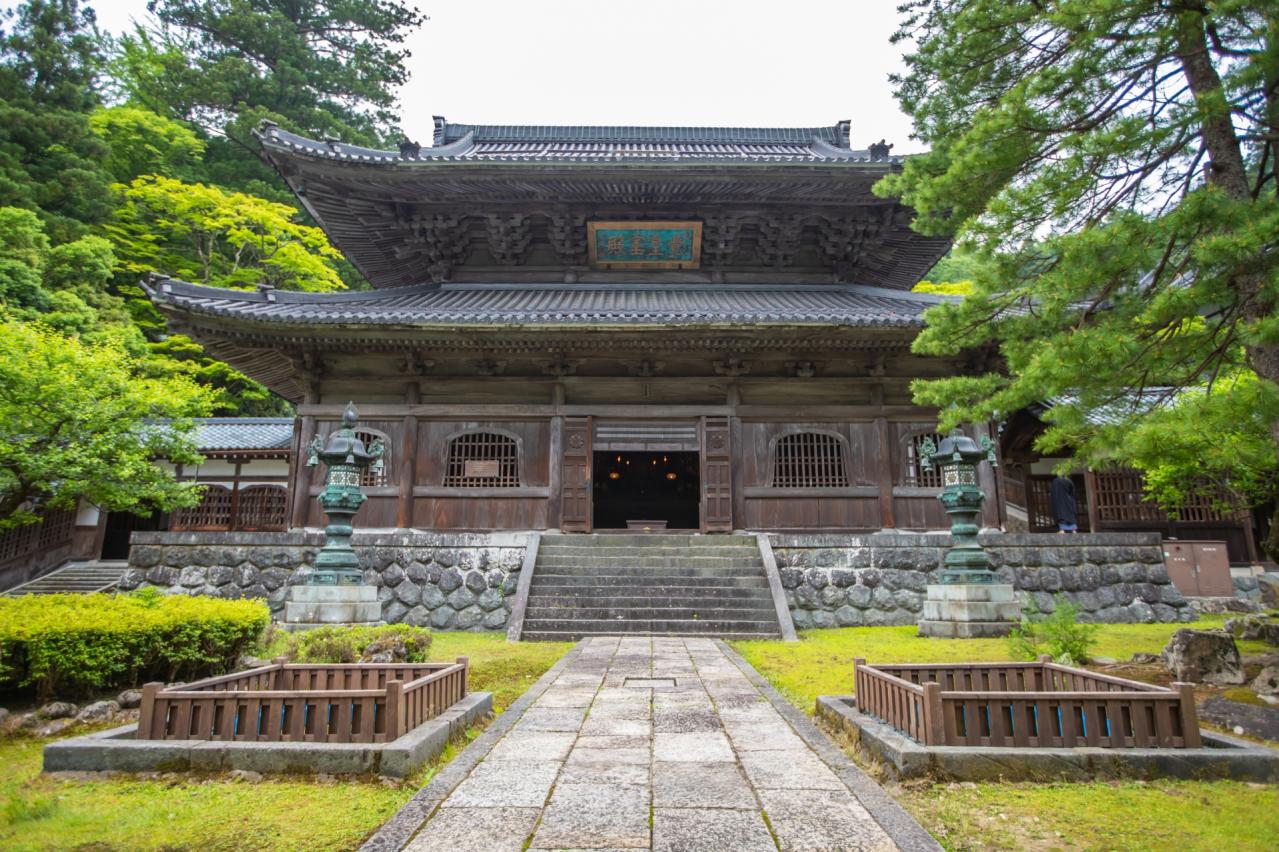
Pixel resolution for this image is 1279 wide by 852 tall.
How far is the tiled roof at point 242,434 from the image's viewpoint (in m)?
19.6

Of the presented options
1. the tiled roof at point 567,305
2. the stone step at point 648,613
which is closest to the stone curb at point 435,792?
the stone step at point 648,613

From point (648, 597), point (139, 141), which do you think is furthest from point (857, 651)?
point (139, 141)

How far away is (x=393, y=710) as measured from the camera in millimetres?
4020

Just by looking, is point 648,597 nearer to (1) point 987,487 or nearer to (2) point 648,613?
(2) point 648,613

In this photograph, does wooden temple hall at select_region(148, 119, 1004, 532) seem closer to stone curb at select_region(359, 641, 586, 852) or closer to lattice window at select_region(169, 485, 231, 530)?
lattice window at select_region(169, 485, 231, 530)

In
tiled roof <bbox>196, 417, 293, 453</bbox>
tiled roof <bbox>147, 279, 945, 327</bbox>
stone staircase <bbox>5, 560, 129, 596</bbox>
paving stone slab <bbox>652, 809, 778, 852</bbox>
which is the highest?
tiled roof <bbox>147, 279, 945, 327</bbox>

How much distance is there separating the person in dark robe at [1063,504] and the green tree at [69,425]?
65.6 feet

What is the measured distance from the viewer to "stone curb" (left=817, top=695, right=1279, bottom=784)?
3746 millimetres

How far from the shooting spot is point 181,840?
3.04 metres

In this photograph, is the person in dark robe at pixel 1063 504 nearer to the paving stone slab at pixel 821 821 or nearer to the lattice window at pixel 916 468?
the lattice window at pixel 916 468

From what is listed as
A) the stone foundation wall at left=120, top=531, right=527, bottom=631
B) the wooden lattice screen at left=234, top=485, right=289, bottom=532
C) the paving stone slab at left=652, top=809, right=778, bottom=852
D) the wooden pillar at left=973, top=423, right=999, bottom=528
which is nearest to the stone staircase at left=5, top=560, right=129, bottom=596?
the wooden lattice screen at left=234, top=485, right=289, bottom=532

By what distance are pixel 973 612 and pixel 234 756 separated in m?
9.06

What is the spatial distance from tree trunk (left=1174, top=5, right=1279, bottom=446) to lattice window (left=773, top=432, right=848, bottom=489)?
27.0ft

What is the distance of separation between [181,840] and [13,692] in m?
4.21
